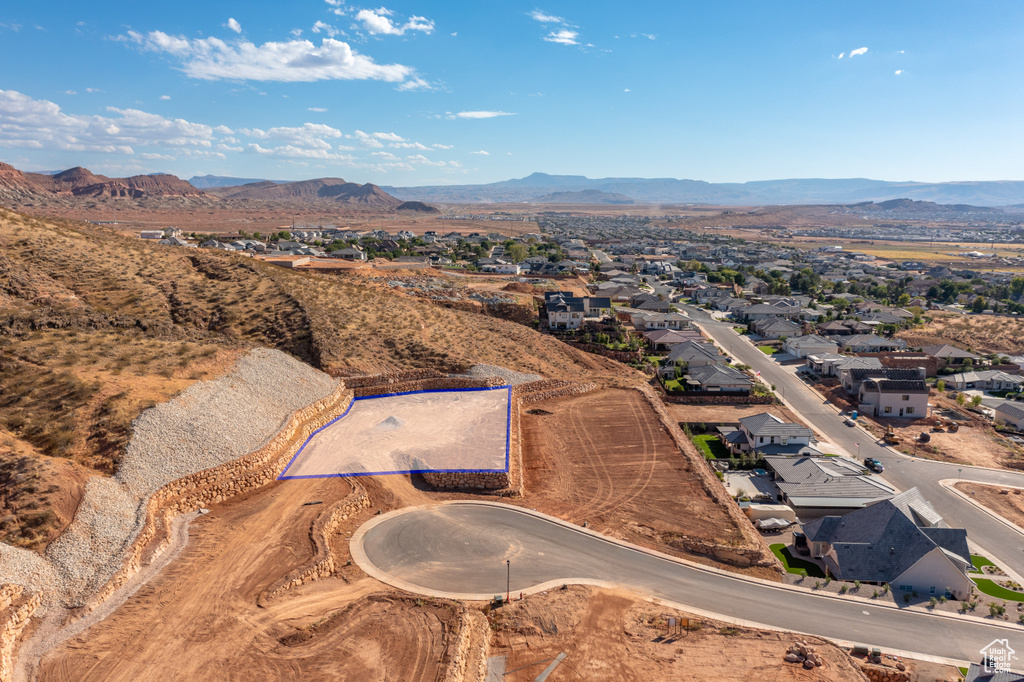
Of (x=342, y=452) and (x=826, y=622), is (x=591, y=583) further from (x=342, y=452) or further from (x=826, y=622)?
(x=342, y=452)

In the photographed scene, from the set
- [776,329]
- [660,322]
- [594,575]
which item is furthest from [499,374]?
[776,329]

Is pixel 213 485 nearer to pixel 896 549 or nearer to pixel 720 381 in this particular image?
pixel 896 549

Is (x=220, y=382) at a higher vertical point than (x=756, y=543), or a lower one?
higher

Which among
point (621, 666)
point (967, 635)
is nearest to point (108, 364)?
point (621, 666)

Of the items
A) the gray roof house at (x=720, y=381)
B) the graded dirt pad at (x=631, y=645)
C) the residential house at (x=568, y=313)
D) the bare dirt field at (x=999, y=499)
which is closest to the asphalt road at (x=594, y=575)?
the graded dirt pad at (x=631, y=645)

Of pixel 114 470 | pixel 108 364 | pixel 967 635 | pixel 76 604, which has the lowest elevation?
pixel 967 635

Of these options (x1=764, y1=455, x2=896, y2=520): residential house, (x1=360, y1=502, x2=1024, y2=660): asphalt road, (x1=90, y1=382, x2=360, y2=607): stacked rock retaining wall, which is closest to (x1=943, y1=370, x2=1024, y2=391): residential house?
(x1=764, y1=455, x2=896, y2=520): residential house
